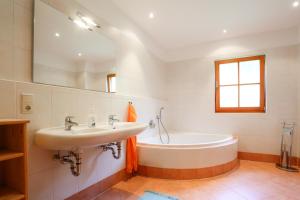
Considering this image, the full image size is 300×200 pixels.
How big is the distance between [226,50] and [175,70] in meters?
1.07

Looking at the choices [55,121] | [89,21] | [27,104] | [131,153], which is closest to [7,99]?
[27,104]

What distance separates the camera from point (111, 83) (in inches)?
82.7

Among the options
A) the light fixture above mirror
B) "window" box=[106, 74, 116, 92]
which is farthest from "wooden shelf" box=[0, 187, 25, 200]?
the light fixture above mirror

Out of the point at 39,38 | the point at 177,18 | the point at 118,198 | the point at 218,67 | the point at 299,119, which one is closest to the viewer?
the point at 39,38

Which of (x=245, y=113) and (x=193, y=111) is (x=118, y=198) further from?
(x=245, y=113)

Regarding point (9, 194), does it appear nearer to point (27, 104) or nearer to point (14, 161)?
point (14, 161)

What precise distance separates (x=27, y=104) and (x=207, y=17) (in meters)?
2.49

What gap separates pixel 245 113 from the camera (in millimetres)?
3092

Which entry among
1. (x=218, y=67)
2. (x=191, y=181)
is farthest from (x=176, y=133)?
(x=218, y=67)

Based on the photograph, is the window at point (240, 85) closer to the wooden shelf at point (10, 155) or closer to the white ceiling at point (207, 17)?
the white ceiling at point (207, 17)

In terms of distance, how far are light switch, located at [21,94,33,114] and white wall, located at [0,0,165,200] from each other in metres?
0.03

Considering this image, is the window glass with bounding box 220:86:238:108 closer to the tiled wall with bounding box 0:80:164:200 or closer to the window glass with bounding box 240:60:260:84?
the window glass with bounding box 240:60:260:84

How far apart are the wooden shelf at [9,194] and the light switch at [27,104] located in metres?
0.50

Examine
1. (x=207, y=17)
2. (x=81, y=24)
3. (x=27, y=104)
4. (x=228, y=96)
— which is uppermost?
(x=207, y=17)
